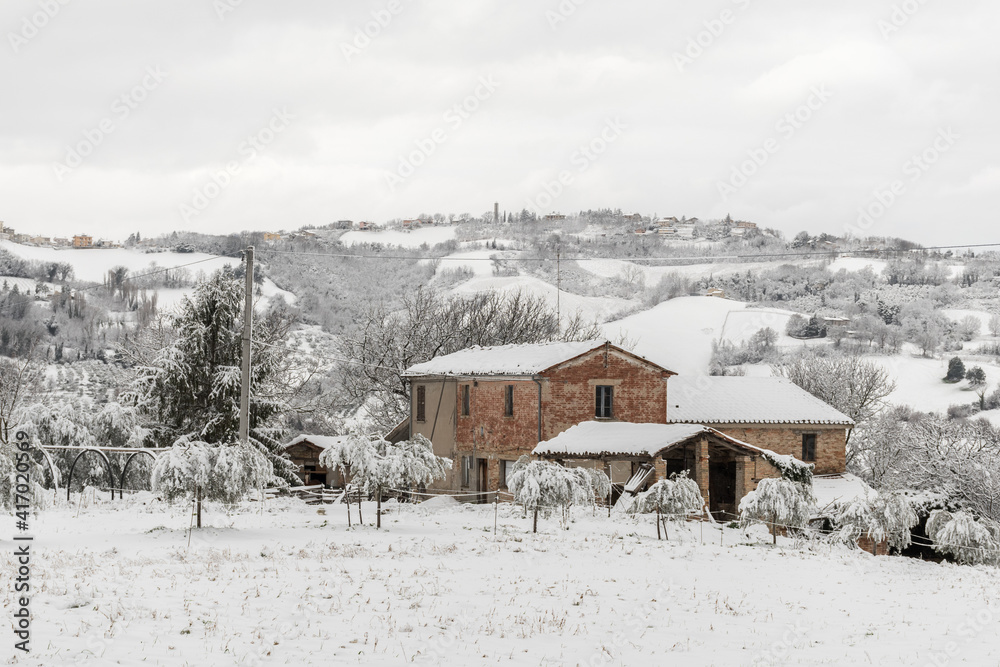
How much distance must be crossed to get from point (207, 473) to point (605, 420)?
1853cm

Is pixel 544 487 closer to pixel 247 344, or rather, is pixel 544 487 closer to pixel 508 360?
pixel 247 344

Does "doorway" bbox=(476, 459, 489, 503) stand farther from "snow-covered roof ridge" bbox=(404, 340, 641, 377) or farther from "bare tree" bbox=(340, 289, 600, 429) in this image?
"bare tree" bbox=(340, 289, 600, 429)

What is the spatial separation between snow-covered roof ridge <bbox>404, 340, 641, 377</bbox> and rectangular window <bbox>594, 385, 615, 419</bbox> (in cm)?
179

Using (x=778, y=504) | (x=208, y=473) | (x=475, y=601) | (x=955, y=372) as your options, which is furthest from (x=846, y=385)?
(x=475, y=601)

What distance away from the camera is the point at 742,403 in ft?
136

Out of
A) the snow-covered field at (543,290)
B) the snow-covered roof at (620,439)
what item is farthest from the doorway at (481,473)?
the snow-covered field at (543,290)

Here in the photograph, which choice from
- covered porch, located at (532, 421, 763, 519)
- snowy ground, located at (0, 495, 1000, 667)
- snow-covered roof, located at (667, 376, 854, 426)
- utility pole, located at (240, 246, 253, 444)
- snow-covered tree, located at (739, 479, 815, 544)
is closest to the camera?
snowy ground, located at (0, 495, 1000, 667)

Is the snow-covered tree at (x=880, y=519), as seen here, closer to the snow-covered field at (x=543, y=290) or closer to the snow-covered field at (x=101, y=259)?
the snow-covered field at (x=543, y=290)

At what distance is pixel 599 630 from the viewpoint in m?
12.8

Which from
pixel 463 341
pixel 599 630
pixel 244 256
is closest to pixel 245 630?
pixel 599 630

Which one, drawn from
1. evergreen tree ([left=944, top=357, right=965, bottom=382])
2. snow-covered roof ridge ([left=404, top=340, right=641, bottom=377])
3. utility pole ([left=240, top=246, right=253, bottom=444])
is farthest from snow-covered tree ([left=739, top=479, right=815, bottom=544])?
evergreen tree ([left=944, top=357, right=965, bottom=382])

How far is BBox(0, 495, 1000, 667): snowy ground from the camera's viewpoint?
1130cm

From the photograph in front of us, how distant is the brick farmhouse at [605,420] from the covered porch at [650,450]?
47 mm

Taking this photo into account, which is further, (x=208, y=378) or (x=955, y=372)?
(x=955, y=372)
